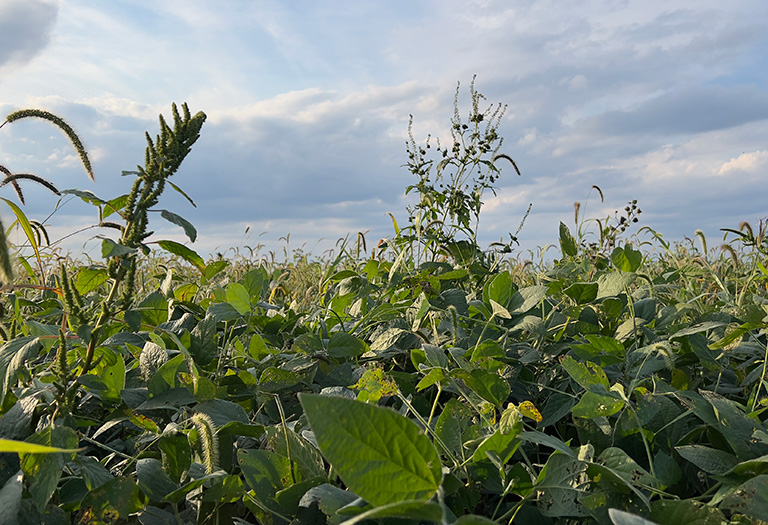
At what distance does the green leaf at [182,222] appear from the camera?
0.92 metres

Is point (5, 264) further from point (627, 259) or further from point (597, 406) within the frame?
point (627, 259)

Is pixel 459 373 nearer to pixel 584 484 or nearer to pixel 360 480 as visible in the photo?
pixel 584 484

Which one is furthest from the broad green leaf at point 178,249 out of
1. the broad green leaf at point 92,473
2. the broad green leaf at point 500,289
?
the broad green leaf at point 500,289

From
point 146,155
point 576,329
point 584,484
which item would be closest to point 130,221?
point 146,155

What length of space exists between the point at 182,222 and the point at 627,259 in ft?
3.63

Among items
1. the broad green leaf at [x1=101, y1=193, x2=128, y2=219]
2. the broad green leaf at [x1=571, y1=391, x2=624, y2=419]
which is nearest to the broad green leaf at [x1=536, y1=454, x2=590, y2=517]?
the broad green leaf at [x1=571, y1=391, x2=624, y2=419]

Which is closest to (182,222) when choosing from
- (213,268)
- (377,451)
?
(377,451)

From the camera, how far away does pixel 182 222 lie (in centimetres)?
92

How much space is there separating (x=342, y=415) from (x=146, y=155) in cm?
62

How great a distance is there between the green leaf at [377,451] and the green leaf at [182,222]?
0.47 m

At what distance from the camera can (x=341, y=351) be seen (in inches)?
50.9

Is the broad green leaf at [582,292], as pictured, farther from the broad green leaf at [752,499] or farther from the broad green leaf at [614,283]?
the broad green leaf at [752,499]

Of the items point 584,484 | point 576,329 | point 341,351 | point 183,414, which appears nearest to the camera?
point 584,484

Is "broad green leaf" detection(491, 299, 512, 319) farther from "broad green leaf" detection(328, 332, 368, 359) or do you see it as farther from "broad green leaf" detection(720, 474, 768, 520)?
"broad green leaf" detection(720, 474, 768, 520)
